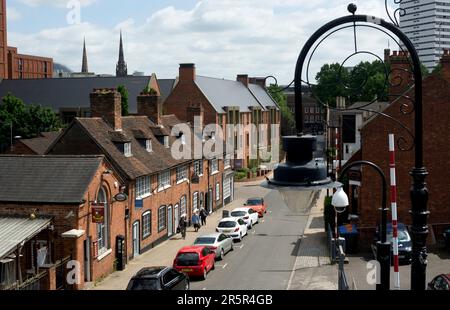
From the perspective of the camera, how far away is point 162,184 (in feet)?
113

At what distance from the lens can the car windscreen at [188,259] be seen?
2506 cm

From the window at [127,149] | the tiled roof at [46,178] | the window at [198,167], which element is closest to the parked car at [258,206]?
the window at [198,167]

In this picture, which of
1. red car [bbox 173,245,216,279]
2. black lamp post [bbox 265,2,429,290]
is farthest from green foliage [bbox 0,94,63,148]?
black lamp post [bbox 265,2,429,290]

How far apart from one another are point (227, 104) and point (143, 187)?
41.5 m

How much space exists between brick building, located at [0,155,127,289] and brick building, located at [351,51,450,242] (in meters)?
13.3

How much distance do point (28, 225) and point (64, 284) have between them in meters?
2.67

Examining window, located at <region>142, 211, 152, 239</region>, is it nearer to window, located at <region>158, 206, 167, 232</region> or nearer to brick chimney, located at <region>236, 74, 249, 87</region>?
window, located at <region>158, 206, 167, 232</region>

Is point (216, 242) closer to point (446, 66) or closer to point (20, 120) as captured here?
point (446, 66)

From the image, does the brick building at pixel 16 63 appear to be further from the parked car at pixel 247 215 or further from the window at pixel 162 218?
the window at pixel 162 218

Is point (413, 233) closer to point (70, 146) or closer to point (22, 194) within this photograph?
point (22, 194)

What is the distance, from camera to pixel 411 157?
30.0m

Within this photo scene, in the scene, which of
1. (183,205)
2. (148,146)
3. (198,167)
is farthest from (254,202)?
(148,146)

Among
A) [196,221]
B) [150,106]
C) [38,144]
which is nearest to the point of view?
[196,221]
